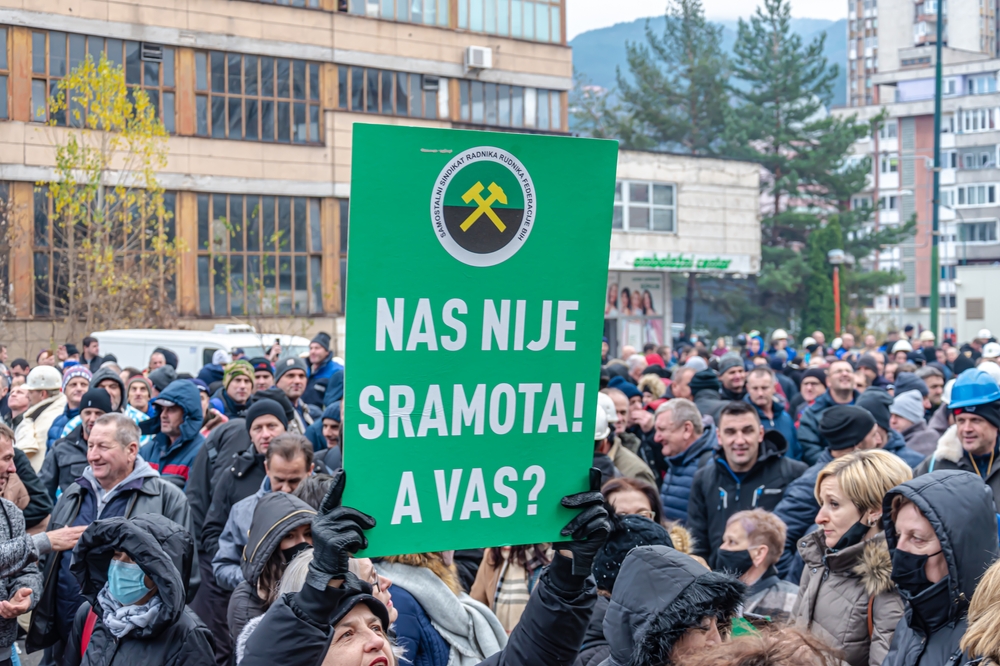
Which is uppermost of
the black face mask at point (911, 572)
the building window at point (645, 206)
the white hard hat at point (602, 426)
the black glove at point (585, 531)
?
the building window at point (645, 206)

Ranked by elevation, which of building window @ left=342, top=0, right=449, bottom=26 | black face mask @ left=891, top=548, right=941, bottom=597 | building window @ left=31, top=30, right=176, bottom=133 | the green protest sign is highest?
building window @ left=342, top=0, right=449, bottom=26

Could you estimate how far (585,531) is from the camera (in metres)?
2.93

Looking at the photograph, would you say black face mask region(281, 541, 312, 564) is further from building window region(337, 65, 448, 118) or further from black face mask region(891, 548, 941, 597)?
building window region(337, 65, 448, 118)

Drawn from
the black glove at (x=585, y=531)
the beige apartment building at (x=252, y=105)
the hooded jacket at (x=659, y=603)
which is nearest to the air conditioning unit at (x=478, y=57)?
the beige apartment building at (x=252, y=105)

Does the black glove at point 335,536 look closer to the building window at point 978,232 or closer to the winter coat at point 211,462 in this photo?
the winter coat at point 211,462

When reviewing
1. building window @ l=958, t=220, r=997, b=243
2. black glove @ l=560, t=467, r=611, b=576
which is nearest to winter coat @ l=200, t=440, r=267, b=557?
black glove @ l=560, t=467, r=611, b=576

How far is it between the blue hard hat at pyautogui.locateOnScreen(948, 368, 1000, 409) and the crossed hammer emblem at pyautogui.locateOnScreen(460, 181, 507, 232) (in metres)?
3.86

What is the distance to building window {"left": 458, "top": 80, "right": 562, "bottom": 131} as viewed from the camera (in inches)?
1497

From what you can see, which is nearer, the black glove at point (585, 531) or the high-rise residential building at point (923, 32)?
the black glove at point (585, 531)

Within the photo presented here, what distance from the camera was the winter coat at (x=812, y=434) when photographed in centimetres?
893

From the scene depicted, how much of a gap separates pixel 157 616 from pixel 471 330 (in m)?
1.99

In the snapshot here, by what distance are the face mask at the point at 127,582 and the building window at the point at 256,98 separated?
3111cm

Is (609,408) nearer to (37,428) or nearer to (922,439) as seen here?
(922,439)

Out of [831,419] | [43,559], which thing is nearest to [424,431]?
[43,559]
